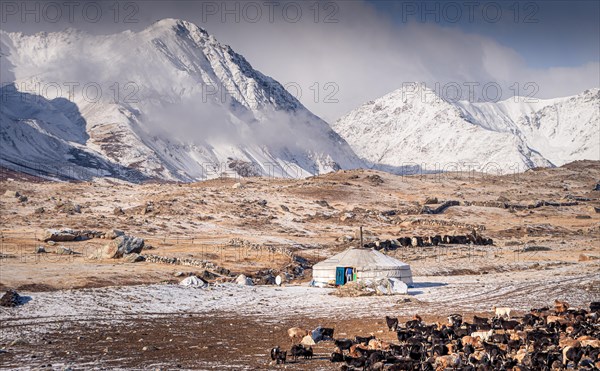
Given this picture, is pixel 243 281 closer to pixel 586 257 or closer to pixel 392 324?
pixel 392 324

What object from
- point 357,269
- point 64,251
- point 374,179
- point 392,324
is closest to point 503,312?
point 392,324

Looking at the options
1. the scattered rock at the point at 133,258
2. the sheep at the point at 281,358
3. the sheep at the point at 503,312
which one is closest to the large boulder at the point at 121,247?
the scattered rock at the point at 133,258

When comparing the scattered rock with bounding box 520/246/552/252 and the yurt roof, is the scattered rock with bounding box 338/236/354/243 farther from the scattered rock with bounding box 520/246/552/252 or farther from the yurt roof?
the yurt roof

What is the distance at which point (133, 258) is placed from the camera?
4122 centimetres

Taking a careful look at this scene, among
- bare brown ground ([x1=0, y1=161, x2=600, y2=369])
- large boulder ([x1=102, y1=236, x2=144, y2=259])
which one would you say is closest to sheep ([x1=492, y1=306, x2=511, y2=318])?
bare brown ground ([x1=0, y1=161, x2=600, y2=369])

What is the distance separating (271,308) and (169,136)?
519 feet

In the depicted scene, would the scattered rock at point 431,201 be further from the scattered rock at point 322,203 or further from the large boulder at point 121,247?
the large boulder at point 121,247

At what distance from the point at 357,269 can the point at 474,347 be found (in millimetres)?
17082

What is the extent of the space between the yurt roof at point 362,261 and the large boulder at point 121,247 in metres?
11.9

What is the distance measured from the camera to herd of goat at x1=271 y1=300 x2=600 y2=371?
59.5 feet

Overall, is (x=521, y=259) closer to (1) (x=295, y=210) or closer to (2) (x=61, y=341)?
(1) (x=295, y=210)

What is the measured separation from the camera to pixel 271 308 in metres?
30.5

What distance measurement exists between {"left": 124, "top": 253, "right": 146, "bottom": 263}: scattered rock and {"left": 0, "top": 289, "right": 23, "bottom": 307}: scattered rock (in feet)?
45.6

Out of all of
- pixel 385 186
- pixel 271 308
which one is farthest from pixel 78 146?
pixel 271 308
